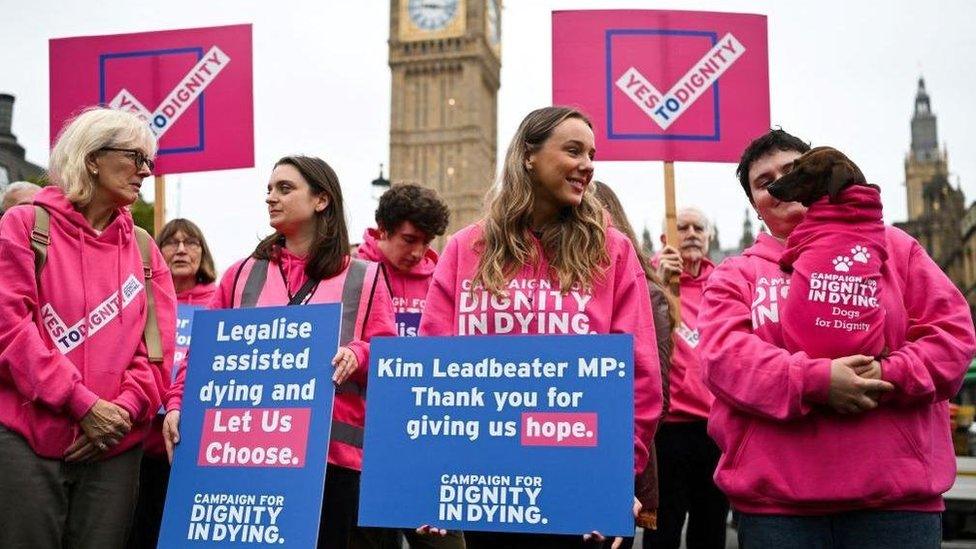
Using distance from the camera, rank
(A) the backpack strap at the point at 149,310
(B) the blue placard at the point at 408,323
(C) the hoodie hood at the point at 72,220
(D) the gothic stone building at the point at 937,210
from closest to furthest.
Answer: (C) the hoodie hood at the point at 72,220 → (A) the backpack strap at the point at 149,310 → (B) the blue placard at the point at 408,323 → (D) the gothic stone building at the point at 937,210

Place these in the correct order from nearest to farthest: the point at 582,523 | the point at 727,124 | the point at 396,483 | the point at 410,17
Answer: the point at 582,523, the point at 396,483, the point at 727,124, the point at 410,17

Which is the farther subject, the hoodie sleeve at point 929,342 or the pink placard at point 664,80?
the pink placard at point 664,80

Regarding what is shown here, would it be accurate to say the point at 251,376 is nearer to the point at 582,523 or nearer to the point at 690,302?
the point at 582,523

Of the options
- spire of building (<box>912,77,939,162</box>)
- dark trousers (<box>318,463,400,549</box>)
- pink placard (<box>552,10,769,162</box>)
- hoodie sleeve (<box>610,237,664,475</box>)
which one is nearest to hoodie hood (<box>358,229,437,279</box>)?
pink placard (<box>552,10,769,162</box>)

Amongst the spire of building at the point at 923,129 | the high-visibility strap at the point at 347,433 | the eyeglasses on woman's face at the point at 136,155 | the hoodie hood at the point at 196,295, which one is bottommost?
the high-visibility strap at the point at 347,433

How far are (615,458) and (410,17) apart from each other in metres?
71.4

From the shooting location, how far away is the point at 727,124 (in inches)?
196

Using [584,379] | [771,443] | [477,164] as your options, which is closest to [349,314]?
[584,379]

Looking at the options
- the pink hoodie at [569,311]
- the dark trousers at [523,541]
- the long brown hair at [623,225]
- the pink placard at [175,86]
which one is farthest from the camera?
the pink placard at [175,86]

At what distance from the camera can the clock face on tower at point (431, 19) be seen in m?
70.4

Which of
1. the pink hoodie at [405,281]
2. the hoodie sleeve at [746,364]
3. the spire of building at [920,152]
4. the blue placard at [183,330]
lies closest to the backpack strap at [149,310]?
the blue placard at [183,330]

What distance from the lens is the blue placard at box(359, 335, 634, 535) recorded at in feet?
7.97

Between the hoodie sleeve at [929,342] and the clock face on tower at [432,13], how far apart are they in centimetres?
7043

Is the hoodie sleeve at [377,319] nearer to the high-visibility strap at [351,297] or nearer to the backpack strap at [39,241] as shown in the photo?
the high-visibility strap at [351,297]
